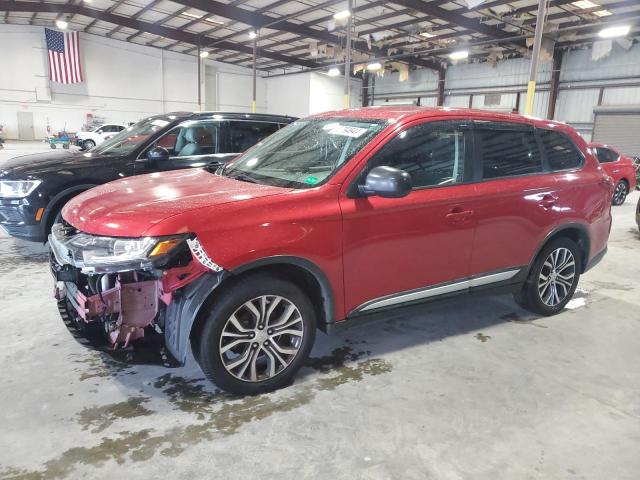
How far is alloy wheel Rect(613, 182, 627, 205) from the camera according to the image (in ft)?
33.2

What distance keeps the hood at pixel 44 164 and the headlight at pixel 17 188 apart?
2.1 inches

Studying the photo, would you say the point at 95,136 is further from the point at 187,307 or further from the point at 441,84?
the point at 187,307

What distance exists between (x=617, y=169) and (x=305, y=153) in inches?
377

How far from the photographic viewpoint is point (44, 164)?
4781 millimetres

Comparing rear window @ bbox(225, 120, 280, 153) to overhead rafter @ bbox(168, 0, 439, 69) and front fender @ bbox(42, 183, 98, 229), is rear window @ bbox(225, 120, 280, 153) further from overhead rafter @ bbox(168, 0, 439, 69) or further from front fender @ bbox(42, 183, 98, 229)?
overhead rafter @ bbox(168, 0, 439, 69)

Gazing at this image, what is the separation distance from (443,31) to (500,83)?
15.7 feet

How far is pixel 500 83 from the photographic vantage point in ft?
71.8

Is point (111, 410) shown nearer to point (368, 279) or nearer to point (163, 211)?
point (163, 211)

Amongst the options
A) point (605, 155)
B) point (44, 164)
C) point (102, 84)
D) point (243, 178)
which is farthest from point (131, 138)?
point (102, 84)

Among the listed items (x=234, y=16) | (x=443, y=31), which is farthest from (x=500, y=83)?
(x=234, y=16)

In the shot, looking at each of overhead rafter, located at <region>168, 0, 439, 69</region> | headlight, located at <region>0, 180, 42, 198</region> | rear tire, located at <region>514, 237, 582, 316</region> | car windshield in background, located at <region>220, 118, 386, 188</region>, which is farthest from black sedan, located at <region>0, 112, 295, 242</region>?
overhead rafter, located at <region>168, 0, 439, 69</region>

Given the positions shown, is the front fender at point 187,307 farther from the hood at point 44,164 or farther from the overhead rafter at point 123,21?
the overhead rafter at point 123,21

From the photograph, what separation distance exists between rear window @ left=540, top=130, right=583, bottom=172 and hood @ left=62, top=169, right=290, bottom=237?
2.19m

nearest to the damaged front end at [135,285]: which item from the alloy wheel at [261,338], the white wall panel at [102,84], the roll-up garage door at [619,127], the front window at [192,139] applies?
the alloy wheel at [261,338]
